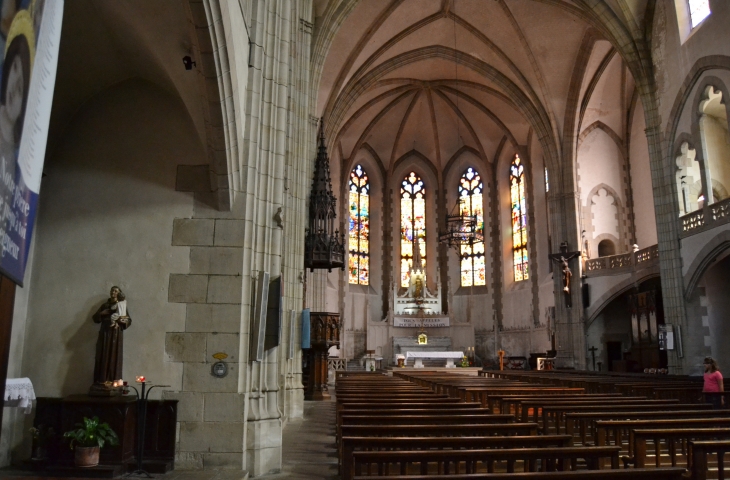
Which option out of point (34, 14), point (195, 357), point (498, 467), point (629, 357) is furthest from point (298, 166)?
point (629, 357)

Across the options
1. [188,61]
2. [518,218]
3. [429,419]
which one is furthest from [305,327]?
[518,218]

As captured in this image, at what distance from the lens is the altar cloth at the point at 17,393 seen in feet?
17.5

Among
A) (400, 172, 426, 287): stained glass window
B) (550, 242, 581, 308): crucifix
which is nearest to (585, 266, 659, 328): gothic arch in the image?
(550, 242, 581, 308): crucifix

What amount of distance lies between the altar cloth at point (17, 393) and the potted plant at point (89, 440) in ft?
1.66

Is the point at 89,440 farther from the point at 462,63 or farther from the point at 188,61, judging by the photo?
the point at 462,63

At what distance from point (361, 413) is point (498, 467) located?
151cm

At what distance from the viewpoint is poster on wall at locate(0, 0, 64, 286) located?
1.82m

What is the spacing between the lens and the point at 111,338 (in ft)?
20.9

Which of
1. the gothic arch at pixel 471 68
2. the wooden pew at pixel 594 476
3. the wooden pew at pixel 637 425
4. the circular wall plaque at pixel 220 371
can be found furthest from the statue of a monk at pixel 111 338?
the gothic arch at pixel 471 68

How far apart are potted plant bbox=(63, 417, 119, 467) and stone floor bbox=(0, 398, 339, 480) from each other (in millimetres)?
342

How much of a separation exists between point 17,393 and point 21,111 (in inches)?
174

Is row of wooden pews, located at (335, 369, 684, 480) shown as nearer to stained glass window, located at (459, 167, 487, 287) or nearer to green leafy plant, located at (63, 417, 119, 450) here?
green leafy plant, located at (63, 417, 119, 450)

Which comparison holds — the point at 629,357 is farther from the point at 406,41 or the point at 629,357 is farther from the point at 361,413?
the point at 361,413

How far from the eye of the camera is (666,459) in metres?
6.03
